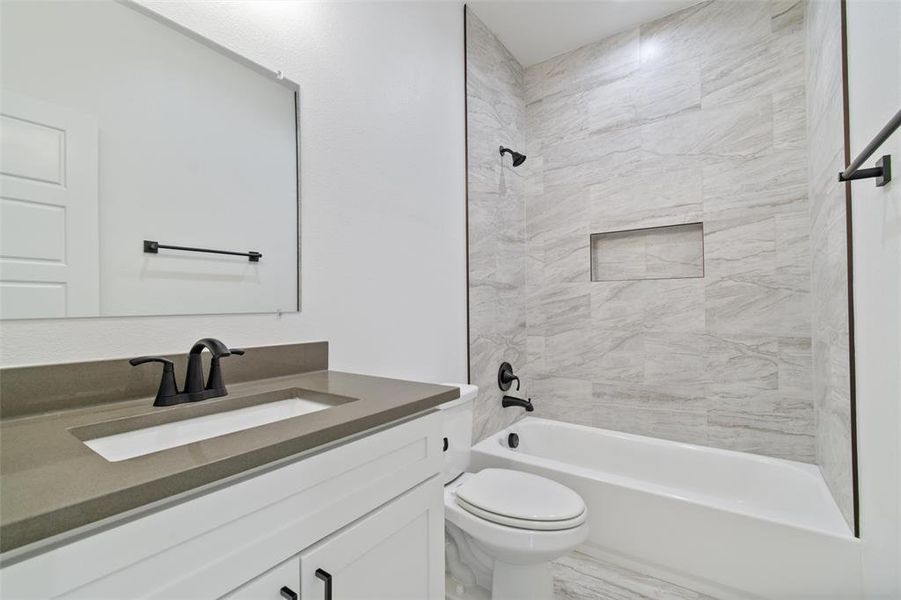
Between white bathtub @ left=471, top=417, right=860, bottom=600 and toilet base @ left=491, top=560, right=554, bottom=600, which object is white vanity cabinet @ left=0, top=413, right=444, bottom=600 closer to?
toilet base @ left=491, top=560, right=554, bottom=600

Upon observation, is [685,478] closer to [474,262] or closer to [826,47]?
[474,262]

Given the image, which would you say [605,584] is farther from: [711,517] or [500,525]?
[500,525]

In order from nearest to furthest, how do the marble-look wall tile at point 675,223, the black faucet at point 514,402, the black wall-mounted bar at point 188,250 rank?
1. the black wall-mounted bar at point 188,250
2. the marble-look wall tile at point 675,223
3. the black faucet at point 514,402

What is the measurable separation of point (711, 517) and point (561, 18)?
8.72 ft

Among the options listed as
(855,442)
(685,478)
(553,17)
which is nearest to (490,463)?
(685,478)

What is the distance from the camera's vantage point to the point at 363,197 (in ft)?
4.99

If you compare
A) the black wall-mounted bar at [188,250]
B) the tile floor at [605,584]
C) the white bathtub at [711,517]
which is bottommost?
the tile floor at [605,584]

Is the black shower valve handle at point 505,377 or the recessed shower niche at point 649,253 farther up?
the recessed shower niche at point 649,253

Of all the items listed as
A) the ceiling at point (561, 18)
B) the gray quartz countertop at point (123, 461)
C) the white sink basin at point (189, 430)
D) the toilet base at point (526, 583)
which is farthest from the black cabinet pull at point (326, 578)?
the ceiling at point (561, 18)

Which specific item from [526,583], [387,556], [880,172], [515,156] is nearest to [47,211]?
[387,556]

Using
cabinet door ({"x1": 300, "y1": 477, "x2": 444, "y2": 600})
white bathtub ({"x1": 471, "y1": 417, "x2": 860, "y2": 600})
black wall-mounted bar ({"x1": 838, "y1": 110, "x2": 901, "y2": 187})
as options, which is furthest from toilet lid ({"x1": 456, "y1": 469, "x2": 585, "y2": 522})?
black wall-mounted bar ({"x1": 838, "y1": 110, "x2": 901, "y2": 187})

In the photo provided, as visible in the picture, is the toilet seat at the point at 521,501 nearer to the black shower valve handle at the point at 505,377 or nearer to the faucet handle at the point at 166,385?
the black shower valve handle at the point at 505,377

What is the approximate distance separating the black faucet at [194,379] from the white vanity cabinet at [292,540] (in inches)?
15.8

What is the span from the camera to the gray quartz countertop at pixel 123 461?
422mm
